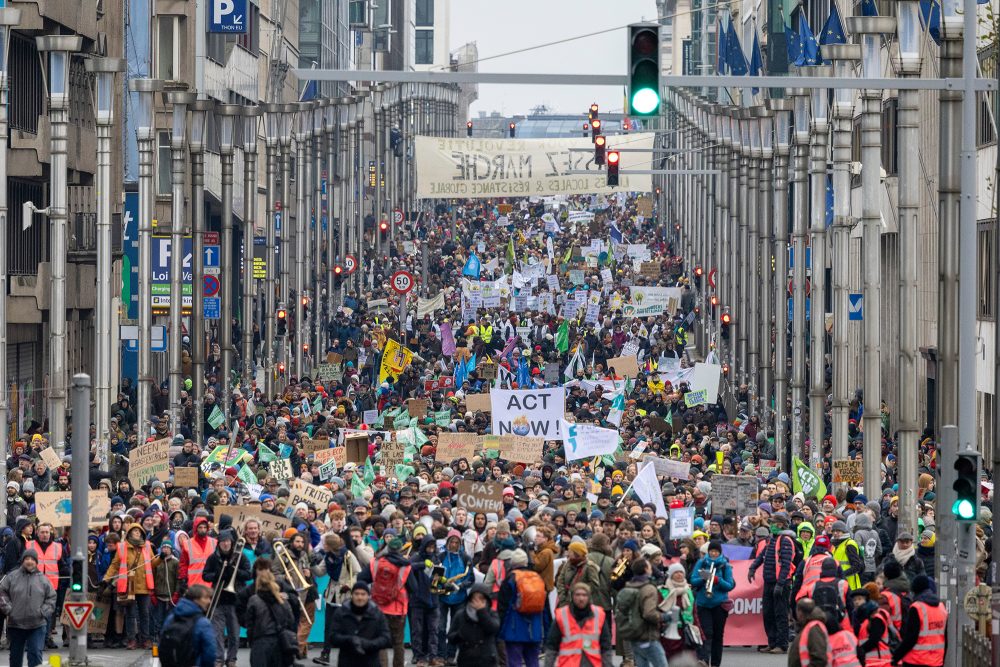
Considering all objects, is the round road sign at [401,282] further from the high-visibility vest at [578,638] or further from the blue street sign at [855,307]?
the high-visibility vest at [578,638]

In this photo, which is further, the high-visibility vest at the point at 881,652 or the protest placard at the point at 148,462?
the protest placard at the point at 148,462

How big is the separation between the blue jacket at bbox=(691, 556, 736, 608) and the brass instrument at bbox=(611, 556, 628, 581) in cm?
129

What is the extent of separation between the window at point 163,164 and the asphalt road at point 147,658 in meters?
43.5

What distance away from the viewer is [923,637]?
1825cm

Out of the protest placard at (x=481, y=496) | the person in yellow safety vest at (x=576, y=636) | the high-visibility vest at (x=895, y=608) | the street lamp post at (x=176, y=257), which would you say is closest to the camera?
the person in yellow safety vest at (x=576, y=636)

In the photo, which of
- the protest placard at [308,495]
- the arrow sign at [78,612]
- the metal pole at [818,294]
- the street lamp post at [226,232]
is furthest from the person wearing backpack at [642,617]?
the street lamp post at [226,232]

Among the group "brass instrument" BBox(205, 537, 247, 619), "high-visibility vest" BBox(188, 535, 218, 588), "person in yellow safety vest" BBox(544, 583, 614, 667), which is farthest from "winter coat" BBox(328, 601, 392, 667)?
"high-visibility vest" BBox(188, 535, 218, 588)

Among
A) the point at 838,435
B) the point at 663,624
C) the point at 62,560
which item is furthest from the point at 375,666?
the point at 838,435

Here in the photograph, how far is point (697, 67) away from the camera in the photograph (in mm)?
118625

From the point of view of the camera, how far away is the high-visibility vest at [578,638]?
61.7ft

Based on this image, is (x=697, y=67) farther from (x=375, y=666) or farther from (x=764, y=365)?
(x=375, y=666)

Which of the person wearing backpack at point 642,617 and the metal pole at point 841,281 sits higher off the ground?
the metal pole at point 841,281

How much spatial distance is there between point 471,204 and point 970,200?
10896 cm

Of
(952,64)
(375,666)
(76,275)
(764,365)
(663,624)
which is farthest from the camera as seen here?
(76,275)
